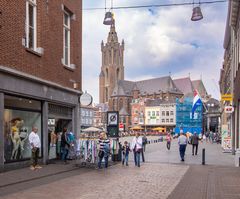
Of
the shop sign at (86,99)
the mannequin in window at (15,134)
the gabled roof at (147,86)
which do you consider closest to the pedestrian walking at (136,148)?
the shop sign at (86,99)

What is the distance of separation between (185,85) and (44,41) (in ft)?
494

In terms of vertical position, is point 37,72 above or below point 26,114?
above

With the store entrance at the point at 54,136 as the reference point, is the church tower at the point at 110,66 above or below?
above

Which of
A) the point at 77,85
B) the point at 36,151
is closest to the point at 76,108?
the point at 77,85

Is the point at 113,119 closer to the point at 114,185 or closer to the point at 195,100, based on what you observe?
the point at 114,185

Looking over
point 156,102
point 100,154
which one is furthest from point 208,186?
point 156,102

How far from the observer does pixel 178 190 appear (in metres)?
11.1

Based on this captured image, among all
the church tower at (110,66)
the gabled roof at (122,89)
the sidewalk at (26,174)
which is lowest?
the sidewalk at (26,174)

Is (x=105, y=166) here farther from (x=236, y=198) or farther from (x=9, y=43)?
(x=236, y=198)

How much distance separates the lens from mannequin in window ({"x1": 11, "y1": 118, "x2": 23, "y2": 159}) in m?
15.2

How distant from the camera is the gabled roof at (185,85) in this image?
6339 inches

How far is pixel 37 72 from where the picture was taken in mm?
16609

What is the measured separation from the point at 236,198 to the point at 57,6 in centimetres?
1248

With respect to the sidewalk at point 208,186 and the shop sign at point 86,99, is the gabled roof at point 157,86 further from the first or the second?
the sidewalk at point 208,186
